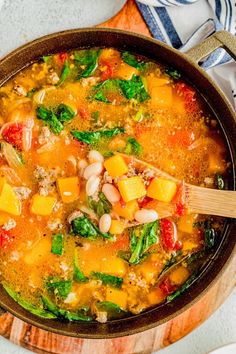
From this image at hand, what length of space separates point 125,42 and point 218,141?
0.78 m

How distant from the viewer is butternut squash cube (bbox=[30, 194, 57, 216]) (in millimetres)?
3857

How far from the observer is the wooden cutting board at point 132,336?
4.19m

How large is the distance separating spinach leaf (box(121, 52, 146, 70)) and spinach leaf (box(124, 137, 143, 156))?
444 millimetres

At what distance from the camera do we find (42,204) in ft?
12.7

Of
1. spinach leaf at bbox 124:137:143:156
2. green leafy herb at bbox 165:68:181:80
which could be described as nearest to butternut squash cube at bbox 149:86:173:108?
green leafy herb at bbox 165:68:181:80

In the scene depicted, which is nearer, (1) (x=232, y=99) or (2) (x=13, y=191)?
(2) (x=13, y=191)

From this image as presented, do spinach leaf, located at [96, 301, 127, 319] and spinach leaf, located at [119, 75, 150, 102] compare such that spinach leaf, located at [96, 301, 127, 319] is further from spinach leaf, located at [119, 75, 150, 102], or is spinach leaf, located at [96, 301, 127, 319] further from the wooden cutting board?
Answer: spinach leaf, located at [119, 75, 150, 102]

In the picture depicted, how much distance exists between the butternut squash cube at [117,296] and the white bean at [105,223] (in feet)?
1.25

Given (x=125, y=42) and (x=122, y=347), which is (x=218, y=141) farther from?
(x=122, y=347)

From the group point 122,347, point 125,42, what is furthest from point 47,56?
point 122,347

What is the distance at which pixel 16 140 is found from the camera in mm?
3898

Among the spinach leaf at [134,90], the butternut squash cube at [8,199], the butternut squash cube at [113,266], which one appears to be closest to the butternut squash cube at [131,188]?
the butternut squash cube at [113,266]

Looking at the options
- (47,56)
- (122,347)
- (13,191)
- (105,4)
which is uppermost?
(105,4)

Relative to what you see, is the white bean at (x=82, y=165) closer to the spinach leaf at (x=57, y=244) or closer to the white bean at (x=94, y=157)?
the white bean at (x=94, y=157)
